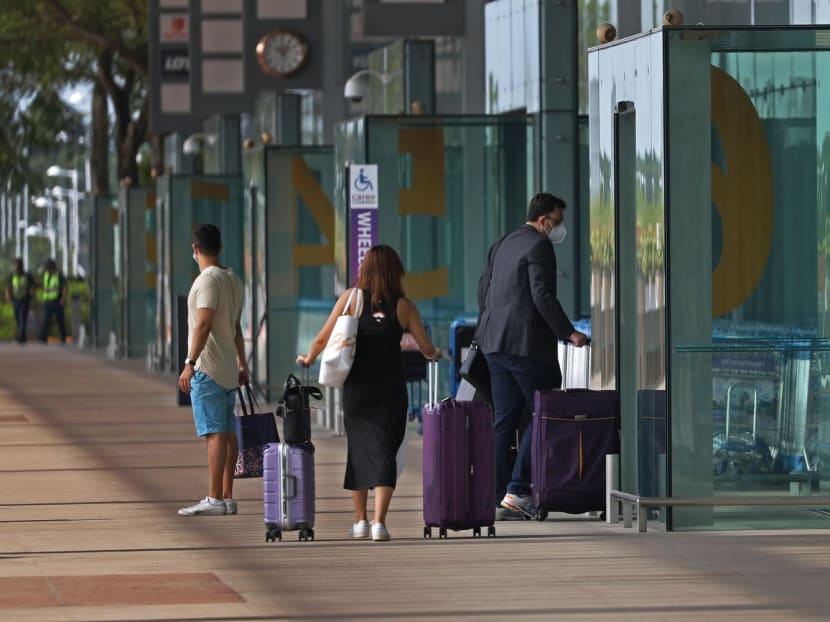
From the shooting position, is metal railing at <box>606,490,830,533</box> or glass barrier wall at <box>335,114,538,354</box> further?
glass barrier wall at <box>335,114,538,354</box>

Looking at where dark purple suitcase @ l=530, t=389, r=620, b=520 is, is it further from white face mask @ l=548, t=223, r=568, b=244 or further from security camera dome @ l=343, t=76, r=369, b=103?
security camera dome @ l=343, t=76, r=369, b=103

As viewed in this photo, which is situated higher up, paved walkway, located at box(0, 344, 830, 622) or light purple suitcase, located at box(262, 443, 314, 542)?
light purple suitcase, located at box(262, 443, 314, 542)

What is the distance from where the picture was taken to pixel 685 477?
12.3m

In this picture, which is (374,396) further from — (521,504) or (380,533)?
(521,504)

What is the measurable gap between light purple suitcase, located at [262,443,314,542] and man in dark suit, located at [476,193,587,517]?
1.38m

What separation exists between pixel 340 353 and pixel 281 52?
14322 millimetres

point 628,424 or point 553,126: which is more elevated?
point 553,126

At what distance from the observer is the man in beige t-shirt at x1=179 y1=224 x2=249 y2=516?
44.3ft

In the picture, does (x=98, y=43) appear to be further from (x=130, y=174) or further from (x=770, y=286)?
(x=770, y=286)

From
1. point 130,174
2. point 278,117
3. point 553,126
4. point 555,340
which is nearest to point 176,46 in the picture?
point 278,117

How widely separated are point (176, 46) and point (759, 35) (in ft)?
60.5

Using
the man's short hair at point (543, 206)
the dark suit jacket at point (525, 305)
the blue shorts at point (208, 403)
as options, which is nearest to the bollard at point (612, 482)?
the dark suit jacket at point (525, 305)

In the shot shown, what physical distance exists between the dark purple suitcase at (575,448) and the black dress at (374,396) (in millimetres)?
981

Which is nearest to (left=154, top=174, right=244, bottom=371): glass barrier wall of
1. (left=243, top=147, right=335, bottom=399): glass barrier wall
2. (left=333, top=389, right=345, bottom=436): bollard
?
(left=243, top=147, right=335, bottom=399): glass barrier wall
